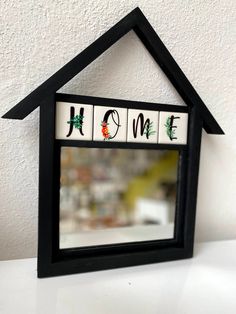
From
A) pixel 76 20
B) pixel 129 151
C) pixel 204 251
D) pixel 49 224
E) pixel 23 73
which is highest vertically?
pixel 76 20

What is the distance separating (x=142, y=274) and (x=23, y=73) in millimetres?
465

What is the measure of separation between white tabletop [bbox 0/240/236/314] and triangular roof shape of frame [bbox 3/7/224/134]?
0.29 metres

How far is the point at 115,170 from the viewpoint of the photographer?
572 mm

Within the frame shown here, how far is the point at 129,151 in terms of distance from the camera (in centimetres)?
58

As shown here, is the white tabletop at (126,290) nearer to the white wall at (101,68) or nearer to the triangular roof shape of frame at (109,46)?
the white wall at (101,68)

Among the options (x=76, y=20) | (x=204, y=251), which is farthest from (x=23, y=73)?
(x=204, y=251)

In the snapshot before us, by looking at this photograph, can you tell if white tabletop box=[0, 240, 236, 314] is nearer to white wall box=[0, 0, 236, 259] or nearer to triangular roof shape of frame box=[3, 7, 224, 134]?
white wall box=[0, 0, 236, 259]

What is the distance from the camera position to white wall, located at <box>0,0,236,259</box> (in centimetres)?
56

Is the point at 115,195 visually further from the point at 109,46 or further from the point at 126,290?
the point at 109,46

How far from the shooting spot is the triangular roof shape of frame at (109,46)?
486 mm

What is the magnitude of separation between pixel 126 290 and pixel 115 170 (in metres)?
0.22

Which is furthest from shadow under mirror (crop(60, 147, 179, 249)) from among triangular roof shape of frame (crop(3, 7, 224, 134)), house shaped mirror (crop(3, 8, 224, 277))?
triangular roof shape of frame (crop(3, 7, 224, 134))

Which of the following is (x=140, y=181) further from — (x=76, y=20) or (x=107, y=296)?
(x=76, y=20)

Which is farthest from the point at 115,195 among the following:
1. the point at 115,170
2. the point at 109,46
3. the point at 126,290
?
the point at 109,46
